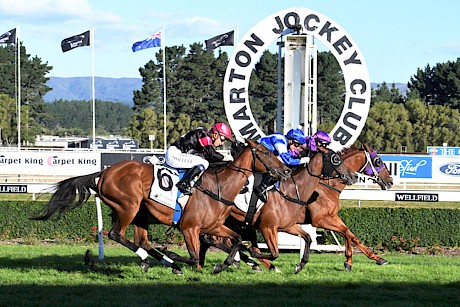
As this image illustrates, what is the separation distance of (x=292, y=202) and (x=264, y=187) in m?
0.37

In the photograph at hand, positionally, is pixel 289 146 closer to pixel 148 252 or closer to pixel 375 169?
pixel 375 169

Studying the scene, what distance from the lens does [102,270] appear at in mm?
8656

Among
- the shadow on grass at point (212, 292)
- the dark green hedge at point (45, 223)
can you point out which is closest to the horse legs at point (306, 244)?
the shadow on grass at point (212, 292)

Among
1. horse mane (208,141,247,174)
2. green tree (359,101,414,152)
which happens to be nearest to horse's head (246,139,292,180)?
horse mane (208,141,247,174)

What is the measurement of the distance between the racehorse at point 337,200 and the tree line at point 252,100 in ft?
110

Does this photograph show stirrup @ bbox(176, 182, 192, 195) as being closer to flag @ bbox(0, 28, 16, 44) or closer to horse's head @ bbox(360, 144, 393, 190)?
horse's head @ bbox(360, 144, 393, 190)

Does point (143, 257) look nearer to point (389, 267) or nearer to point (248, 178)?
point (248, 178)

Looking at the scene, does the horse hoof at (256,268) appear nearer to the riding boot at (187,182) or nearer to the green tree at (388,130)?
the riding boot at (187,182)

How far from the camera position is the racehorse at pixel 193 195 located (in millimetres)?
8250

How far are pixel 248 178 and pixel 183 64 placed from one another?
47509 millimetres

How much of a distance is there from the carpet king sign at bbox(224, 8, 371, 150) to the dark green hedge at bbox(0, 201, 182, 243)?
3.66 metres

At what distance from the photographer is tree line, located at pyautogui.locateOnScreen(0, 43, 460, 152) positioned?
4778 centimetres

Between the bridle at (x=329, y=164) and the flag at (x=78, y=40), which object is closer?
the bridle at (x=329, y=164)

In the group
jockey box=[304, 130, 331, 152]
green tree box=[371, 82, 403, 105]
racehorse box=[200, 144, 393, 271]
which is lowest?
racehorse box=[200, 144, 393, 271]
